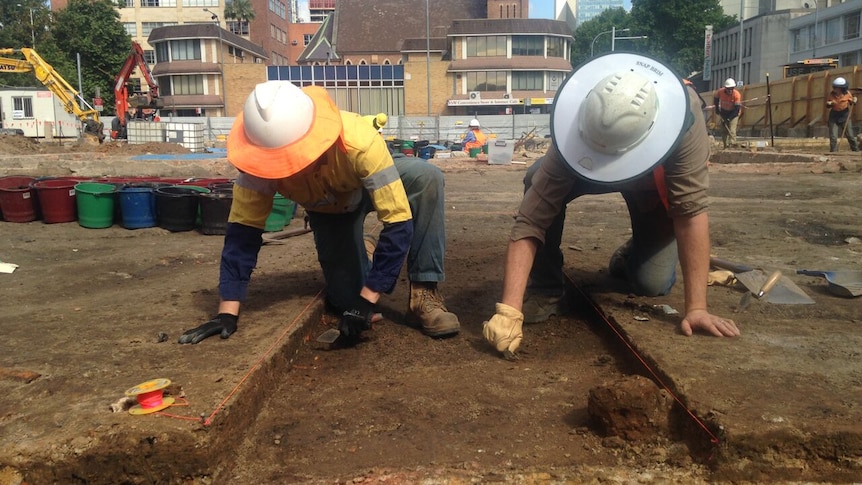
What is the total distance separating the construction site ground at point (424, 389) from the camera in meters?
2.09

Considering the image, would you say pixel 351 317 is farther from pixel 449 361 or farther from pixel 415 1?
pixel 415 1

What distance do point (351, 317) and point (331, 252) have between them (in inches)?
26.9

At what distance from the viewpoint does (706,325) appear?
2.94 m

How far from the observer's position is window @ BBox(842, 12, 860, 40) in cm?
4488

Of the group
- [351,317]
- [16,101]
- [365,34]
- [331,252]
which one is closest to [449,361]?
[351,317]

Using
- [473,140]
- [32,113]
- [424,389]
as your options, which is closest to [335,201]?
[424,389]

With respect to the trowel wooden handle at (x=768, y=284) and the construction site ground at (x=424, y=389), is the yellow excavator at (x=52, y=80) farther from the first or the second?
the trowel wooden handle at (x=768, y=284)

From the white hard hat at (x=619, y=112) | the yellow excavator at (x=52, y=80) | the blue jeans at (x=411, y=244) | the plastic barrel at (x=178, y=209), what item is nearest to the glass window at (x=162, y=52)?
the yellow excavator at (x=52, y=80)

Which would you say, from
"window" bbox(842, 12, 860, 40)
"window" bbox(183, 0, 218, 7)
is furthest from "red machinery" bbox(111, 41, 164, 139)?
"window" bbox(842, 12, 860, 40)

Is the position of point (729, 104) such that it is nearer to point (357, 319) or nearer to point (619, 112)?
point (619, 112)

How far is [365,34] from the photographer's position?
68.2 metres

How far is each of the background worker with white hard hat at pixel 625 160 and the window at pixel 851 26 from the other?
2033 inches

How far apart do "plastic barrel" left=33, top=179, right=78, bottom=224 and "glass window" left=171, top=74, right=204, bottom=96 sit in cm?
5447

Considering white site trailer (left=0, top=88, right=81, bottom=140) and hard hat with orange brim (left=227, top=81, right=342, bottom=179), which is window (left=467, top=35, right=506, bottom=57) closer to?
white site trailer (left=0, top=88, right=81, bottom=140)
